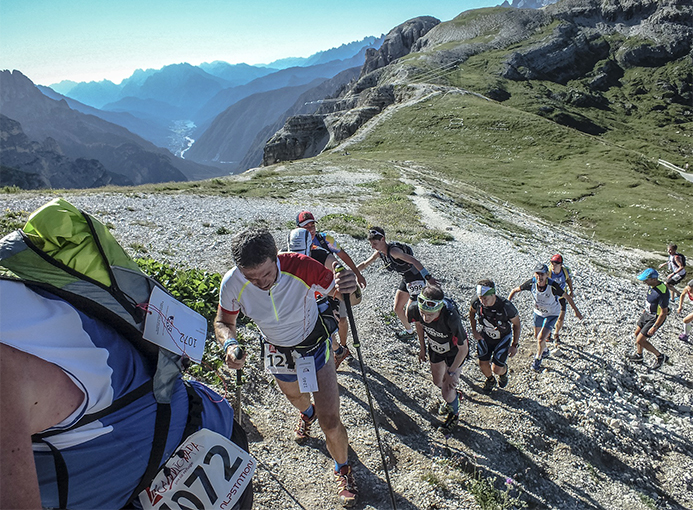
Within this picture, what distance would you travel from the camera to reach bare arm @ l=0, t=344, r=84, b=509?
1.57 m

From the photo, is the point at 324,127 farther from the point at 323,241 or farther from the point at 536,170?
the point at 323,241

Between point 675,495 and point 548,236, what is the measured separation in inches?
857

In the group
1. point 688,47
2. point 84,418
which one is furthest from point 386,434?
point 688,47

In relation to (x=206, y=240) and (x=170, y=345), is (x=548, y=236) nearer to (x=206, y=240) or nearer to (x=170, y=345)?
(x=206, y=240)

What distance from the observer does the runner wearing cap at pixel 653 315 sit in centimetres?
1061

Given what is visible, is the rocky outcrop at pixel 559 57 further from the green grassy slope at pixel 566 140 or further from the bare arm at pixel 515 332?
the bare arm at pixel 515 332

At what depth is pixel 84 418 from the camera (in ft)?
6.73

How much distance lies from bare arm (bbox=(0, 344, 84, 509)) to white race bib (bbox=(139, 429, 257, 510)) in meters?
1.10

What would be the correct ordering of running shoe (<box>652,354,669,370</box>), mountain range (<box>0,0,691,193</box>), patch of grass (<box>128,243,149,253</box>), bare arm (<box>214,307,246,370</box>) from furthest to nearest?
mountain range (<box>0,0,691,193</box>) < patch of grass (<box>128,243,149,253</box>) < running shoe (<box>652,354,669,370</box>) < bare arm (<box>214,307,246,370</box>)

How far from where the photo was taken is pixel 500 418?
7.79 meters

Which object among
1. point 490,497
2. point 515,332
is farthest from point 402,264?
point 490,497

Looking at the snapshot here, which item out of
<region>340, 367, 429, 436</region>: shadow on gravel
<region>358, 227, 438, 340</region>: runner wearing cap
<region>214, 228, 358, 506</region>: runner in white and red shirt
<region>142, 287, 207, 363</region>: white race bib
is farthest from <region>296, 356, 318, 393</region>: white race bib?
<region>358, 227, 438, 340</region>: runner wearing cap

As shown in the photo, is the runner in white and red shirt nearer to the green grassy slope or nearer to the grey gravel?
the grey gravel

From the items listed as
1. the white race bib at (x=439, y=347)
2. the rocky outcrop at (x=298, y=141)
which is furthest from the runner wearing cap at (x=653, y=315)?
the rocky outcrop at (x=298, y=141)
